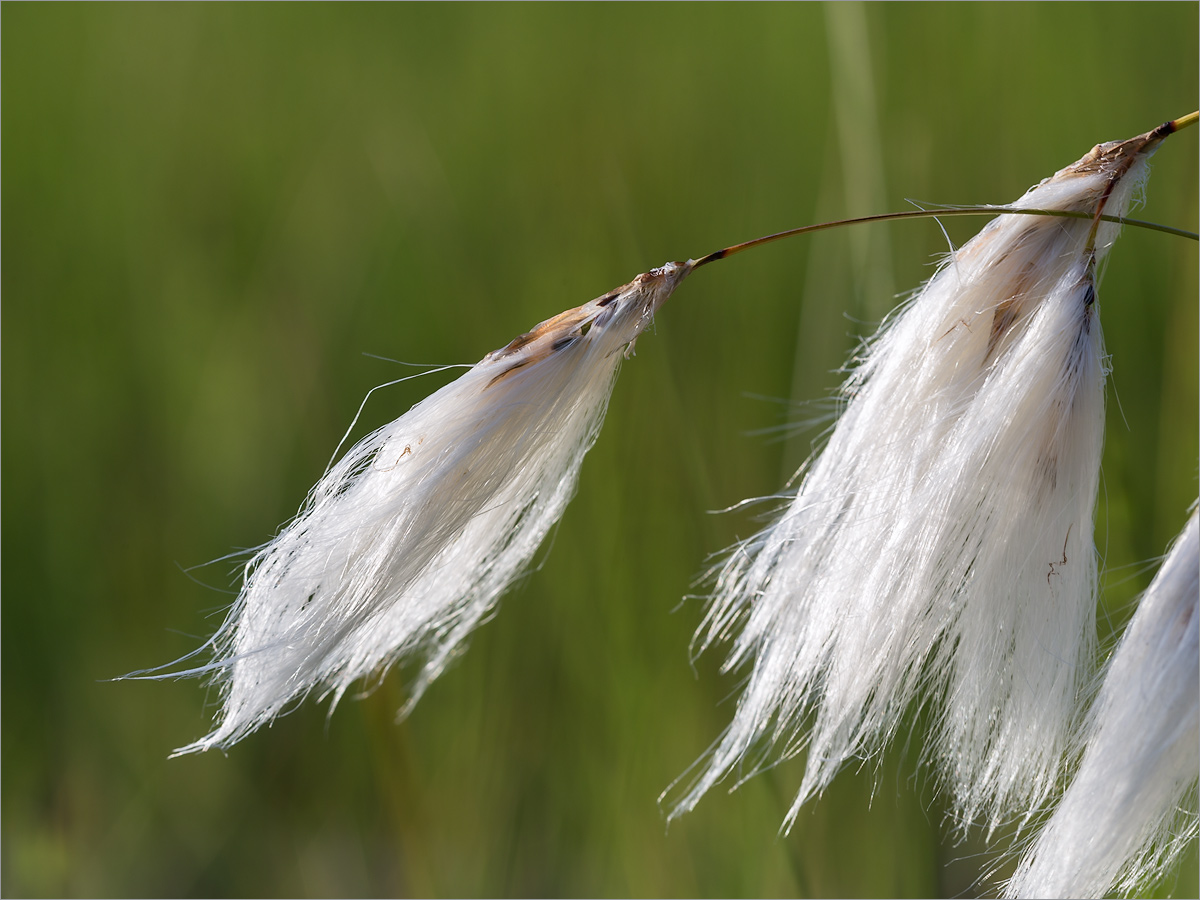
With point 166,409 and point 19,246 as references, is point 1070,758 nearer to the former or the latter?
point 166,409

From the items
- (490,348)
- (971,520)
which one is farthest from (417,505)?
(490,348)

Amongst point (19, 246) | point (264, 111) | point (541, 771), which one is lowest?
point (541, 771)

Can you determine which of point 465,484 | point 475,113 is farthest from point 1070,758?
point 475,113

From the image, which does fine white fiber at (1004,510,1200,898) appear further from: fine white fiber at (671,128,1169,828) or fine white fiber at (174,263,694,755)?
fine white fiber at (174,263,694,755)

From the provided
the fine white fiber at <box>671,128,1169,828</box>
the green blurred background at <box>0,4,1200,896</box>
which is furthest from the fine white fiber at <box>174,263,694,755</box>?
the green blurred background at <box>0,4,1200,896</box>

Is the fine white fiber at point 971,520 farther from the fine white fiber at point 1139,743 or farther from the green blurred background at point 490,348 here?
the green blurred background at point 490,348

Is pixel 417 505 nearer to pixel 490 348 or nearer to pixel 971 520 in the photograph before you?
pixel 971 520

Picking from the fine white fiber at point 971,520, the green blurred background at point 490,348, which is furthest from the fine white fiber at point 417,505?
the green blurred background at point 490,348
